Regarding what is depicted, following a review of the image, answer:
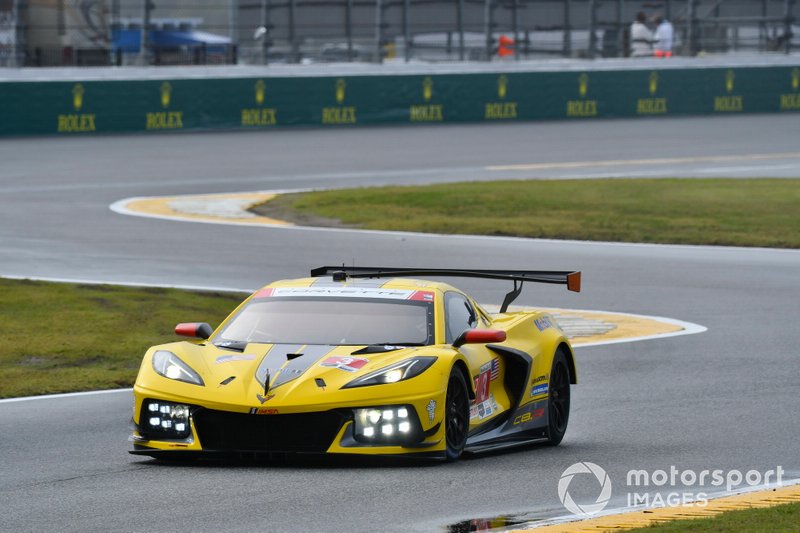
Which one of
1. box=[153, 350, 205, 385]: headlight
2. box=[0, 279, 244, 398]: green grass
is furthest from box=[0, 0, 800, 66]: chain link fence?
box=[153, 350, 205, 385]: headlight

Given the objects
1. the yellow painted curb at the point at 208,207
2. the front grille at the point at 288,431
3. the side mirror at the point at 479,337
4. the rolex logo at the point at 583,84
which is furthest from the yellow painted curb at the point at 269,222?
the rolex logo at the point at 583,84

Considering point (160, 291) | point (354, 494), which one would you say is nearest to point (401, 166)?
point (160, 291)

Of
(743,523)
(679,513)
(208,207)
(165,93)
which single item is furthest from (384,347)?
(165,93)

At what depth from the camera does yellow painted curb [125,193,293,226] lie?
25.5 meters

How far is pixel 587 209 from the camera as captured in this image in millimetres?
27078

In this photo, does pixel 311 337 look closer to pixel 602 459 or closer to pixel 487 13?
pixel 602 459

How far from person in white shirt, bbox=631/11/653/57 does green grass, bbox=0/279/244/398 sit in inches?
1044

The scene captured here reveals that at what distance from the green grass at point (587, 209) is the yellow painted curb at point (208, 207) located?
55cm

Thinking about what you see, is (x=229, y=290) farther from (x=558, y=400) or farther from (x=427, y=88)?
(x=427, y=88)

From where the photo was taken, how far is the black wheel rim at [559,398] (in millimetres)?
10547

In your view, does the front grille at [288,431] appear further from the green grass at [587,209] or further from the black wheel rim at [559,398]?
the green grass at [587,209]

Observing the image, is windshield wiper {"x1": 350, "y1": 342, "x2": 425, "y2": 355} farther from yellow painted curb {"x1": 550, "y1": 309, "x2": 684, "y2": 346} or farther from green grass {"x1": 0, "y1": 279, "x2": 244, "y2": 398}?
yellow painted curb {"x1": 550, "y1": 309, "x2": 684, "y2": 346}

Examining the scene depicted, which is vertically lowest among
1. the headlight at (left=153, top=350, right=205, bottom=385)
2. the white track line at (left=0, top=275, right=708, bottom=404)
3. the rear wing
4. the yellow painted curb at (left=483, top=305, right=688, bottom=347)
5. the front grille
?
the yellow painted curb at (left=483, top=305, right=688, bottom=347)

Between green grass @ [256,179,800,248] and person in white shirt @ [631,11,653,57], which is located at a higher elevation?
person in white shirt @ [631,11,653,57]
